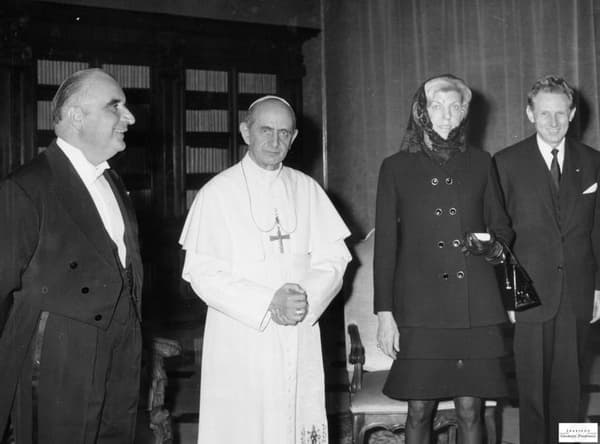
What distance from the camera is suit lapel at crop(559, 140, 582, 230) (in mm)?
3754

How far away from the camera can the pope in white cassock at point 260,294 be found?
11.1 ft

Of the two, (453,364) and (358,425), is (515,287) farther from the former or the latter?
(358,425)

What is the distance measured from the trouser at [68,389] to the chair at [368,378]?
1.44 metres

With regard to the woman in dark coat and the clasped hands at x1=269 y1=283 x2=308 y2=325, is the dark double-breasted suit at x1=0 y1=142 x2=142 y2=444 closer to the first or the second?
the clasped hands at x1=269 y1=283 x2=308 y2=325

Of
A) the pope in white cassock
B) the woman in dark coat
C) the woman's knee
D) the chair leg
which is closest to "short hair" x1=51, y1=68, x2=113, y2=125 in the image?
the pope in white cassock

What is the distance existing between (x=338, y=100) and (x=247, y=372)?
5753 mm

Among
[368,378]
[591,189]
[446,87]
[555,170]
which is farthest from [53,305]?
[591,189]

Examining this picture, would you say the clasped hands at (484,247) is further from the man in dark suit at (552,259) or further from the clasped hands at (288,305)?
the clasped hands at (288,305)

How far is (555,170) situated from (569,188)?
11 centimetres

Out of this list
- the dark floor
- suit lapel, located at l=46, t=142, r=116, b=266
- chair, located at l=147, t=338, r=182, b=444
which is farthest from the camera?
the dark floor

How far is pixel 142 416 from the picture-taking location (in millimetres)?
3672

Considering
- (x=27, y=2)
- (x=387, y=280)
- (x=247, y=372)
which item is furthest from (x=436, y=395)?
(x=27, y=2)

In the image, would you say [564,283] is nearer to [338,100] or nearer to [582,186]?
[582,186]

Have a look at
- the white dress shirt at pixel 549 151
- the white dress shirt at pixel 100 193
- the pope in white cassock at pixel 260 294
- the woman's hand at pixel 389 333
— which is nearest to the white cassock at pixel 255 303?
the pope in white cassock at pixel 260 294
